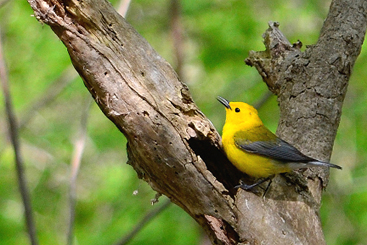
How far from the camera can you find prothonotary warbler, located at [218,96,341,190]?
365cm

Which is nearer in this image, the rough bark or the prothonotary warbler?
the rough bark

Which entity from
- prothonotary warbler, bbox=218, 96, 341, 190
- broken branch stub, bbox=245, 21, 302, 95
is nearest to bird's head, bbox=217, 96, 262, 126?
prothonotary warbler, bbox=218, 96, 341, 190

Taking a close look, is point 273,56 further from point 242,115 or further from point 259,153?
point 259,153

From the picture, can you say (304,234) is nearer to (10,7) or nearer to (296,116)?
(296,116)

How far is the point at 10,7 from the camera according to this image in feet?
22.7

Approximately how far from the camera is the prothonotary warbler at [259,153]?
3654 mm

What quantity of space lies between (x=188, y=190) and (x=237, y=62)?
4.38m

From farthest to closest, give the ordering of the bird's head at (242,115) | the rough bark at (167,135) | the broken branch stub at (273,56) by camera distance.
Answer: the bird's head at (242,115) < the broken branch stub at (273,56) < the rough bark at (167,135)

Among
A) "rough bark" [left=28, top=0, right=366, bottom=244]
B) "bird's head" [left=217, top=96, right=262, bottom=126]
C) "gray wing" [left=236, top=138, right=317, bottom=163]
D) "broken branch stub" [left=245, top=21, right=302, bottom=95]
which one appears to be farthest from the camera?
"bird's head" [left=217, top=96, right=262, bottom=126]

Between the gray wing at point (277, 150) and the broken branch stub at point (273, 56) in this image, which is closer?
the gray wing at point (277, 150)

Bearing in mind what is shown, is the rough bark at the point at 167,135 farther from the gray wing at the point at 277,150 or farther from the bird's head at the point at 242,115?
the bird's head at the point at 242,115

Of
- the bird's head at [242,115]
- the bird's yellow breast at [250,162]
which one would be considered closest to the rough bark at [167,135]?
the bird's yellow breast at [250,162]

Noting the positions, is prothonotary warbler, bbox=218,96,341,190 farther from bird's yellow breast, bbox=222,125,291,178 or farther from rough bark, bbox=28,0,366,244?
rough bark, bbox=28,0,366,244

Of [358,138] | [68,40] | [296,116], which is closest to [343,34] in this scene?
[296,116]
